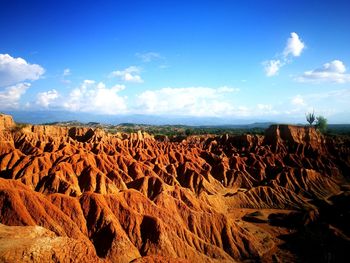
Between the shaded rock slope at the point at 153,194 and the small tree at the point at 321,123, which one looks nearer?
the shaded rock slope at the point at 153,194

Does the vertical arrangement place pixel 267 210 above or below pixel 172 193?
below

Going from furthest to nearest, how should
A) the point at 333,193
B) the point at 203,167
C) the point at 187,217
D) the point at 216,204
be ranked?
the point at 203,167 < the point at 333,193 < the point at 216,204 < the point at 187,217

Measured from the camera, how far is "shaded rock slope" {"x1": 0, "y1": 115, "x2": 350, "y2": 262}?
34.1 m

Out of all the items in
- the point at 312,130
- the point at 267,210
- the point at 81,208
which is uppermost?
the point at 312,130

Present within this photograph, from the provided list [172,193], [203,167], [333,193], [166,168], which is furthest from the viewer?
[203,167]

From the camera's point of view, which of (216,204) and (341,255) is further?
(216,204)

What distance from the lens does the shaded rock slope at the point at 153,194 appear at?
3406 centimetres

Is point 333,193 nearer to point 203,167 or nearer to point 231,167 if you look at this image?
point 231,167

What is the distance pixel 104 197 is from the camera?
4159cm

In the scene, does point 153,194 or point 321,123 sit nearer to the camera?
point 153,194

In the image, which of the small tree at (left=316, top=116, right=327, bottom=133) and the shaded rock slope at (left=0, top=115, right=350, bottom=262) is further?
the small tree at (left=316, top=116, right=327, bottom=133)

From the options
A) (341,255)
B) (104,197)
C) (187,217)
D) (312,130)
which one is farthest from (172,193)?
(312,130)

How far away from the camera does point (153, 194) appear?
5891 centimetres

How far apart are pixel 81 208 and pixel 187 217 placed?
14615mm
